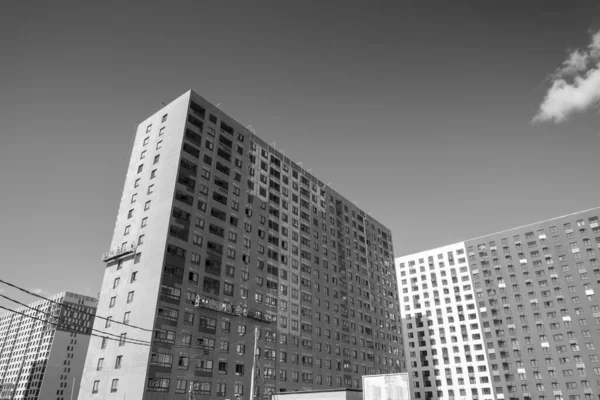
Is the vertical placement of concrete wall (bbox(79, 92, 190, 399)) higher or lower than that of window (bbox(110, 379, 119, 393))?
higher

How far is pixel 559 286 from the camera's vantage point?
127m

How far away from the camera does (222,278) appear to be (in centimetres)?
7312

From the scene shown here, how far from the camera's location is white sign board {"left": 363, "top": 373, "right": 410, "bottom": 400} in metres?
41.5

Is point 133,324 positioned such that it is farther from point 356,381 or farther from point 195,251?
point 356,381

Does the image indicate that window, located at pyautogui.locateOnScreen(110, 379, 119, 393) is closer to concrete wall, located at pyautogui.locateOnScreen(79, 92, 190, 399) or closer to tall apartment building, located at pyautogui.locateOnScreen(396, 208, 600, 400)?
concrete wall, located at pyautogui.locateOnScreen(79, 92, 190, 399)

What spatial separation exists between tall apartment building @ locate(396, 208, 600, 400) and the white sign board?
333 ft

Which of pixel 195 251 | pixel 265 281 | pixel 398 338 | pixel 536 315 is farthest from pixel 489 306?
pixel 195 251

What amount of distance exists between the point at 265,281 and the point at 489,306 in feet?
297

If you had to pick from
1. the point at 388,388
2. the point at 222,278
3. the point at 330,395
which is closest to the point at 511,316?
the point at 222,278

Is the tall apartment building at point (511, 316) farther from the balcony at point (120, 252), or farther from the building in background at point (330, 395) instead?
the balcony at point (120, 252)

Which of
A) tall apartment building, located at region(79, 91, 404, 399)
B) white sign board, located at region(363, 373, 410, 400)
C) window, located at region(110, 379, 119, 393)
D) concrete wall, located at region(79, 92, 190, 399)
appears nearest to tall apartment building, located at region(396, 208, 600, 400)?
tall apartment building, located at region(79, 91, 404, 399)

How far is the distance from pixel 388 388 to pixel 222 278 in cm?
3812

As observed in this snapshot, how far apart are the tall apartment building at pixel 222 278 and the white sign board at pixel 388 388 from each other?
98.1 feet

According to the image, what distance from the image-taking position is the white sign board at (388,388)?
136ft
